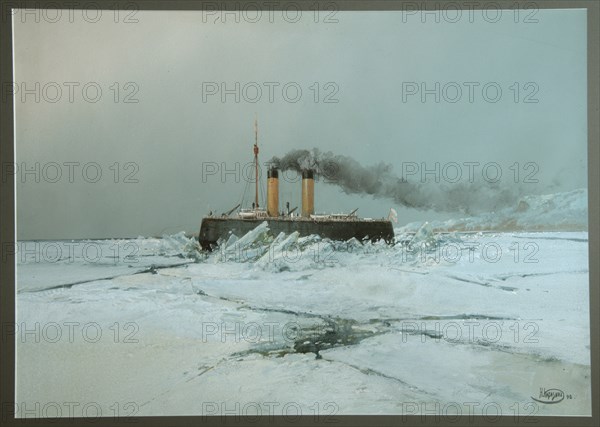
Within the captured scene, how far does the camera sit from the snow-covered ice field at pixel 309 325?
191 centimetres

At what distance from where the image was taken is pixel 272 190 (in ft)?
6.39

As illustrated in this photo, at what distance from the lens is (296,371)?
191 cm

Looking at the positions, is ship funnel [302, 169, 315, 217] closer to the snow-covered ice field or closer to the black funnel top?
the black funnel top

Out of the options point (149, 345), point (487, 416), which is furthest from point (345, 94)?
point (487, 416)

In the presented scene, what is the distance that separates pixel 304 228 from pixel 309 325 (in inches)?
14.4

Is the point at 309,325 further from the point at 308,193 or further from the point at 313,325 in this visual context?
the point at 308,193

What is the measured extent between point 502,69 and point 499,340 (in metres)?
1.03

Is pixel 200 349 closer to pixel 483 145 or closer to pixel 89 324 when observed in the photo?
pixel 89 324

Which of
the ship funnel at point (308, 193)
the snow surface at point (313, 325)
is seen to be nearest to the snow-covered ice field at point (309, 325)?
the snow surface at point (313, 325)
